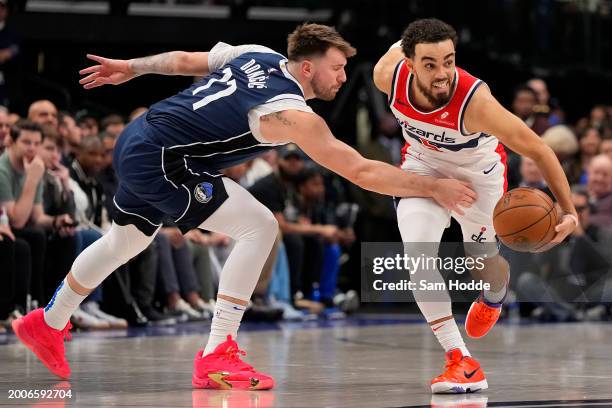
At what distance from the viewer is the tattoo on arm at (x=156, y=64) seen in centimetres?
649

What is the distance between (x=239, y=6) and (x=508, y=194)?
9.72 m

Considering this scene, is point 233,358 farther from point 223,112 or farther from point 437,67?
point 437,67

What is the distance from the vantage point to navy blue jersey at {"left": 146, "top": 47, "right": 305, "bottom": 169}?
5.99 meters

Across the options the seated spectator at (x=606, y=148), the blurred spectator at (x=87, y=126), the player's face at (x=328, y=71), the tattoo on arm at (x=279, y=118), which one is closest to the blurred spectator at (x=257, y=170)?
the blurred spectator at (x=87, y=126)

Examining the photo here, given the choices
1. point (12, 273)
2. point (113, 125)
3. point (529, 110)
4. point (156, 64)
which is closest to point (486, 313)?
point (156, 64)

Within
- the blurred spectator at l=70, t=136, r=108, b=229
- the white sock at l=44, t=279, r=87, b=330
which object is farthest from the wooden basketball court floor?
the blurred spectator at l=70, t=136, r=108, b=229

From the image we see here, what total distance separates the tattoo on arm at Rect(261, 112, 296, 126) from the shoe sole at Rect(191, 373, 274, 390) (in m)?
1.33

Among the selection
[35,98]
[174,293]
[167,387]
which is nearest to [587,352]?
[167,387]

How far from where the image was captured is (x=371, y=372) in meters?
6.93

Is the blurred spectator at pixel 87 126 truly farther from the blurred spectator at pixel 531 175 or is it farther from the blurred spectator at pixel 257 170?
the blurred spectator at pixel 531 175

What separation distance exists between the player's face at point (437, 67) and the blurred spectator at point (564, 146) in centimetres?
702

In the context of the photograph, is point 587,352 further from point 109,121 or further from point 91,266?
point 109,121

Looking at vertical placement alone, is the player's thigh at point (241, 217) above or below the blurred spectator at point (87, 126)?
below

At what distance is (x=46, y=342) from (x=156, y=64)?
5.44ft
